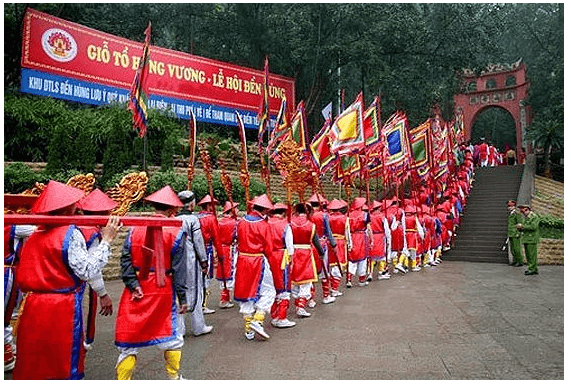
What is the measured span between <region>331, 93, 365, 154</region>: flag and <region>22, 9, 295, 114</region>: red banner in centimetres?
818

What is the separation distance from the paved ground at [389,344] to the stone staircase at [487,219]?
6.02m

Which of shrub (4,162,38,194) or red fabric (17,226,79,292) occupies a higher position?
shrub (4,162,38,194)

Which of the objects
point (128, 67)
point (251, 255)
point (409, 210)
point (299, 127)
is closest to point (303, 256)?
point (251, 255)

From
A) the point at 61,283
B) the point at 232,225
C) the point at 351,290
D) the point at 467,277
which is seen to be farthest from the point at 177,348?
the point at 467,277

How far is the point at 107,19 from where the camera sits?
2033 centimetres

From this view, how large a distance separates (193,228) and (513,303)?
540 cm

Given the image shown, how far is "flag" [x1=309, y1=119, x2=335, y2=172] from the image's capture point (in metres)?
10.2

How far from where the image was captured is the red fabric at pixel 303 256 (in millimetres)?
6668

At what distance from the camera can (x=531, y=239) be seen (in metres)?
11.3

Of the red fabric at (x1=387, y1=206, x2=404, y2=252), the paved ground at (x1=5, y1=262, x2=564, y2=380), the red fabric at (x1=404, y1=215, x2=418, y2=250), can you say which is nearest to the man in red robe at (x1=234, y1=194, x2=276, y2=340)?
the paved ground at (x1=5, y1=262, x2=564, y2=380)

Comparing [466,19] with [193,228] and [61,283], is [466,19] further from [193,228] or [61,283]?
[61,283]

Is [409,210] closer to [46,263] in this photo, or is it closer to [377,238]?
[377,238]

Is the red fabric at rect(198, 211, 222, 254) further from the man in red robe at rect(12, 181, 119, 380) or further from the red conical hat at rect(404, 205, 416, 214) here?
the red conical hat at rect(404, 205, 416, 214)

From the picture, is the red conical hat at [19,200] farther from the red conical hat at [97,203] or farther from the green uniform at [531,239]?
the green uniform at [531,239]
